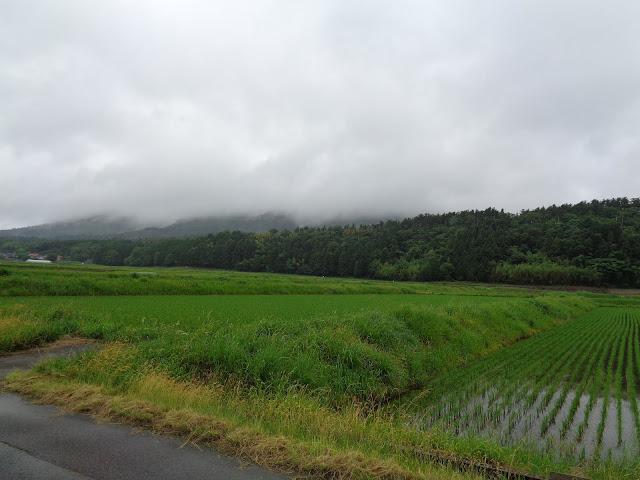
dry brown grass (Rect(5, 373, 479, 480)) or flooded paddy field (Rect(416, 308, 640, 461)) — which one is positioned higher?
dry brown grass (Rect(5, 373, 479, 480))

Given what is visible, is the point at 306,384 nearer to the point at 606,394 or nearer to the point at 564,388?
Answer: the point at 564,388

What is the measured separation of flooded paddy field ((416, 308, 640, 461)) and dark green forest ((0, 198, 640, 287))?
71.5m

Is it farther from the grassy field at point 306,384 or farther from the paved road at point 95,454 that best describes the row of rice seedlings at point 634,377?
the paved road at point 95,454

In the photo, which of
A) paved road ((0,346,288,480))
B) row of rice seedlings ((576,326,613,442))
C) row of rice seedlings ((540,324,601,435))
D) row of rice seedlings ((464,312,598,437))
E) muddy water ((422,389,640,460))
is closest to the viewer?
paved road ((0,346,288,480))

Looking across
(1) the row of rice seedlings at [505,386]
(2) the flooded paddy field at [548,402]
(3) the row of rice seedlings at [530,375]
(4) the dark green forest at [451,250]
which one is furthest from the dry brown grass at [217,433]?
(4) the dark green forest at [451,250]

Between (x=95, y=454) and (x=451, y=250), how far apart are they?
92.0 metres

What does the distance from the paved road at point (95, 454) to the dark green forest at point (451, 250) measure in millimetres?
84411

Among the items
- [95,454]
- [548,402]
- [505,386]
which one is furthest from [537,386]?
[95,454]

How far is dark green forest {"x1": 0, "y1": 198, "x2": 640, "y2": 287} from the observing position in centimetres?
7312

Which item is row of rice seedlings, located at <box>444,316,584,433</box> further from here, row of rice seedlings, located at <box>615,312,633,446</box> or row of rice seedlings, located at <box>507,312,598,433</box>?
row of rice seedlings, located at <box>615,312,633,446</box>

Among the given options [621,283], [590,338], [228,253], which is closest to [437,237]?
[621,283]

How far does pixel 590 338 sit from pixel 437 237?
8652 centimetres

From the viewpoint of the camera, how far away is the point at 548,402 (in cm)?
790

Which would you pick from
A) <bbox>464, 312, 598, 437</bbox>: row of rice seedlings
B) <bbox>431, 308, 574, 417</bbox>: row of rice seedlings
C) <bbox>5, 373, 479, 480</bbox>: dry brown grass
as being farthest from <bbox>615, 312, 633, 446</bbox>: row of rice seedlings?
<bbox>5, 373, 479, 480</bbox>: dry brown grass
